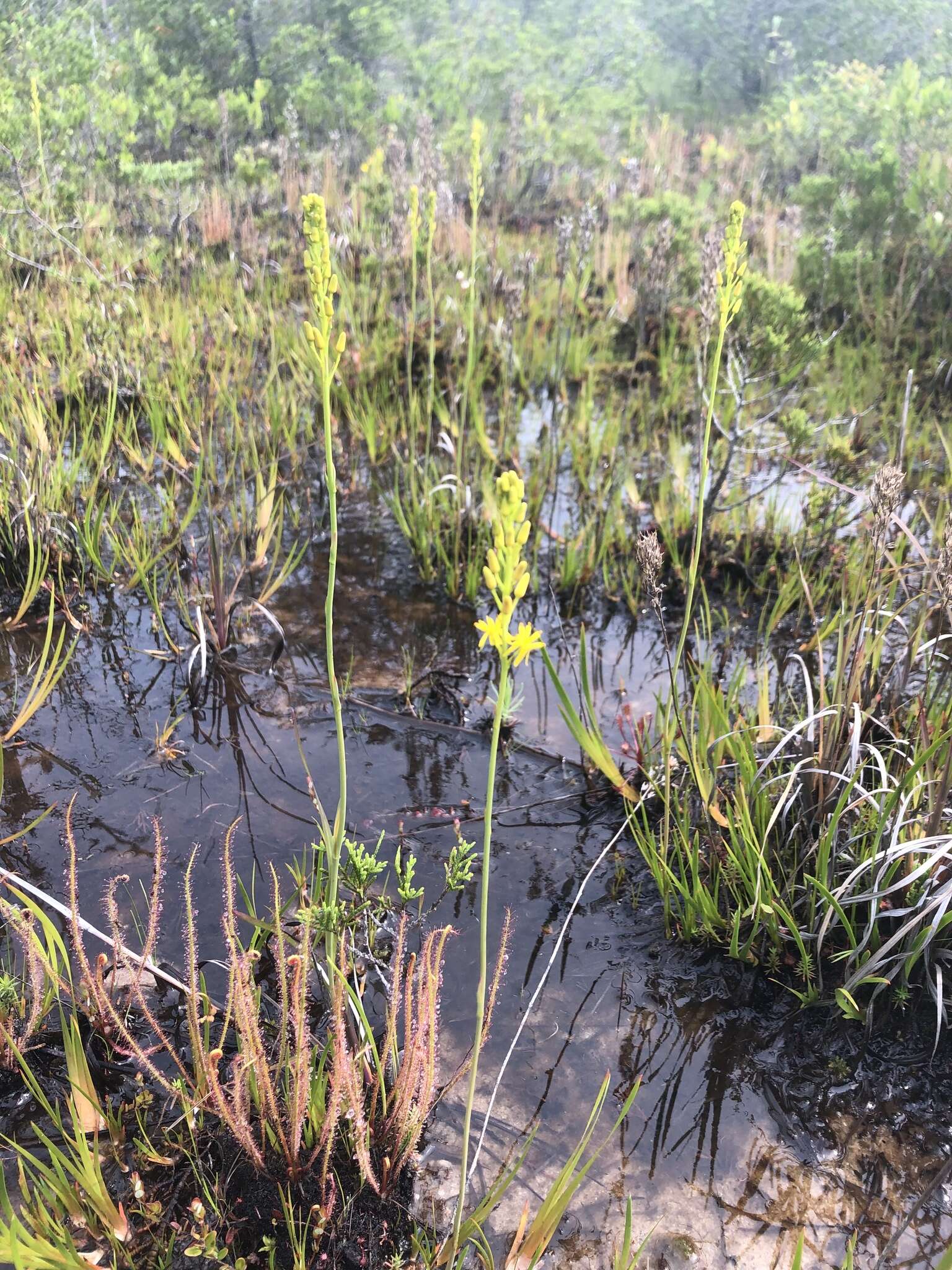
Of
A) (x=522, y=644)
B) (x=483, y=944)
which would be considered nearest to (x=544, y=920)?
(x=483, y=944)

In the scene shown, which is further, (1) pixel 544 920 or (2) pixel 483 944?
(1) pixel 544 920

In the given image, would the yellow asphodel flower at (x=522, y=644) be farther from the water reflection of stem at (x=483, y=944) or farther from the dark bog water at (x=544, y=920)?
the dark bog water at (x=544, y=920)

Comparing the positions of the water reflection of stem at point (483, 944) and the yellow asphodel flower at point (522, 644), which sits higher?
the yellow asphodel flower at point (522, 644)

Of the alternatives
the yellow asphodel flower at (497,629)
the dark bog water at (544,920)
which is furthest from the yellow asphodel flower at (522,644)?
the dark bog water at (544,920)

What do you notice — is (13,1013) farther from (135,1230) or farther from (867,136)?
(867,136)

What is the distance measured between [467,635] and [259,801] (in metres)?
1.14

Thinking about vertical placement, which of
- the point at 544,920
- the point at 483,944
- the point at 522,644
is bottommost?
the point at 544,920

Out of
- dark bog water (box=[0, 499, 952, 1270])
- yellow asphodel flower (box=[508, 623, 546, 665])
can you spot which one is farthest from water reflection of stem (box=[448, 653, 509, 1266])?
dark bog water (box=[0, 499, 952, 1270])

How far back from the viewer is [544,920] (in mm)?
1931

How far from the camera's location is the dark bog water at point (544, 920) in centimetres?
140

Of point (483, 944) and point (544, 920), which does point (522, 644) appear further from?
point (544, 920)

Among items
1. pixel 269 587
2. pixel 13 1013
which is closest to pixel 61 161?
pixel 269 587

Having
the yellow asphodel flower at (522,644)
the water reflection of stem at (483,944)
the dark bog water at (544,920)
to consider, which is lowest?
the dark bog water at (544,920)

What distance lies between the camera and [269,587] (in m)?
2.99
